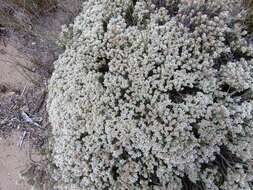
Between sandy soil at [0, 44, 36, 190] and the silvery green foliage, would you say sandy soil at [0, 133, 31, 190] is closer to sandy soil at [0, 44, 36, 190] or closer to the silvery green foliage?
sandy soil at [0, 44, 36, 190]

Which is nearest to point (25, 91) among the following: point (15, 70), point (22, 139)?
point (15, 70)

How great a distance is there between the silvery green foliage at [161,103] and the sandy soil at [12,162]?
0.88 meters

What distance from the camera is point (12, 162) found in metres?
2.80

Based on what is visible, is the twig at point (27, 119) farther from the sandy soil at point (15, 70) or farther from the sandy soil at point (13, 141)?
the sandy soil at point (15, 70)

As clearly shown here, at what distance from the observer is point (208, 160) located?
1795 millimetres

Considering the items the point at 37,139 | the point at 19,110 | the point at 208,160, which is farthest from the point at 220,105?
the point at 19,110

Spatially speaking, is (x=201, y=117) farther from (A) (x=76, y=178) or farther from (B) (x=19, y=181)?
(B) (x=19, y=181)

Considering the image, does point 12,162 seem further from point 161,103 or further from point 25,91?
point 161,103

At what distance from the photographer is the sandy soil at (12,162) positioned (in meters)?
2.73

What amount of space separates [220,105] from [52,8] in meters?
2.07

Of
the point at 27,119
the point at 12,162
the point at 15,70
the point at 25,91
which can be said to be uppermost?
the point at 15,70

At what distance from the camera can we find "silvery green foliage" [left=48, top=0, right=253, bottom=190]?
174 cm

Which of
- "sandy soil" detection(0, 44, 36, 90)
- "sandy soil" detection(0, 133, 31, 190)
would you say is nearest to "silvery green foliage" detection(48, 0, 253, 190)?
"sandy soil" detection(0, 133, 31, 190)

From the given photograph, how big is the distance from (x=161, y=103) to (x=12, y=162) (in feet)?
5.72
